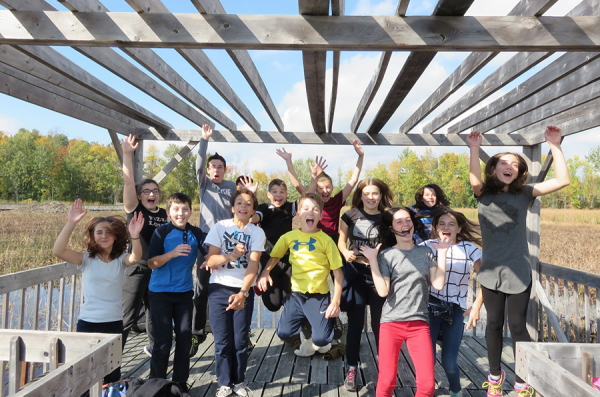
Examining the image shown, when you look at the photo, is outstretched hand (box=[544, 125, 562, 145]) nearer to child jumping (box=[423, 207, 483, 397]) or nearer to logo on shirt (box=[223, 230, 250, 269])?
child jumping (box=[423, 207, 483, 397])

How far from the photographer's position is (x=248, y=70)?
306 cm

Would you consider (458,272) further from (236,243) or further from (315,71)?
(315,71)

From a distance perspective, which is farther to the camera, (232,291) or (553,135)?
(232,291)

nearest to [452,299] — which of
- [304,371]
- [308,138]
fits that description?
[304,371]

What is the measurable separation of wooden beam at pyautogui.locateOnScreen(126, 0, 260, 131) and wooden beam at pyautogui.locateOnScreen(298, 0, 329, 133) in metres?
0.80

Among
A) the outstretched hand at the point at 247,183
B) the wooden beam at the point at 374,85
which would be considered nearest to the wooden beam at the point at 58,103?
the outstretched hand at the point at 247,183

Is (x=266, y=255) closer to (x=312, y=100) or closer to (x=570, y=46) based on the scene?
(x=312, y=100)

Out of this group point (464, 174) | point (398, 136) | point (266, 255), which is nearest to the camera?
point (266, 255)

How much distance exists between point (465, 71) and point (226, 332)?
270 cm

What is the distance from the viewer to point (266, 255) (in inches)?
138

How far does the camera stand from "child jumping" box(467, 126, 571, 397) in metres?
2.69

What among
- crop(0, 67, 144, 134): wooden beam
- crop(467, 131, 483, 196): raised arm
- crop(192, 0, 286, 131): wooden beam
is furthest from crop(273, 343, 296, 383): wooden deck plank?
crop(0, 67, 144, 134): wooden beam

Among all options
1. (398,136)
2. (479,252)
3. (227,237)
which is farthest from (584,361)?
(398,136)

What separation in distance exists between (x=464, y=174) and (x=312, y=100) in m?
54.5
